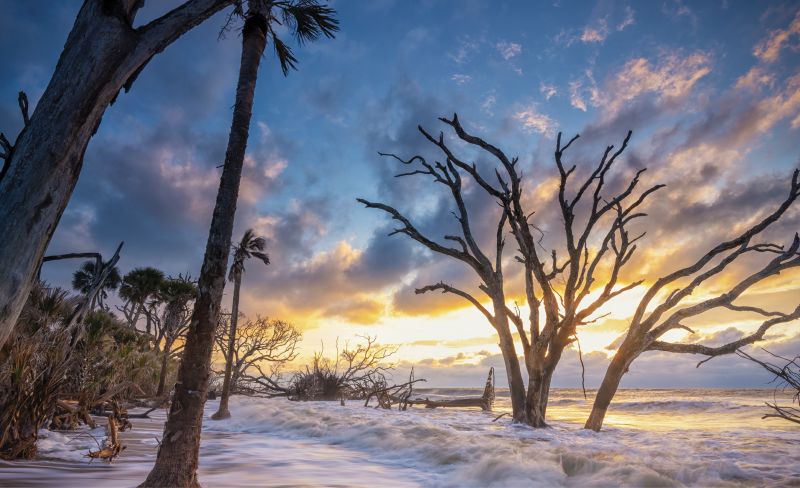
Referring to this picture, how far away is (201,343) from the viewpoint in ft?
12.7

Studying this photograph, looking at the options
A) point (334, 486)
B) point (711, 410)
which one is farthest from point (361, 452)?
point (711, 410)

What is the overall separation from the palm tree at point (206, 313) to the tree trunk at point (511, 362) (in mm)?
7281

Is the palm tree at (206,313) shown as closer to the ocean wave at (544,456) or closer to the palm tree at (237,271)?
the ocean wave at (544,456)

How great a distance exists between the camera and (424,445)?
7.09 meters

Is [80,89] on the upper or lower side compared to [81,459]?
upper

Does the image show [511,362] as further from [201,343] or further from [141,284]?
[141,284]

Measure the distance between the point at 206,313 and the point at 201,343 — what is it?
259 mm

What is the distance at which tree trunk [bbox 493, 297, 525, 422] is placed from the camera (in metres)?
9.69

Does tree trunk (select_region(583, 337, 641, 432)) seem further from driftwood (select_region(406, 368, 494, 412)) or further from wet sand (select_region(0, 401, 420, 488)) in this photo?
driftwood (select_region(406, 368, 494, 412))

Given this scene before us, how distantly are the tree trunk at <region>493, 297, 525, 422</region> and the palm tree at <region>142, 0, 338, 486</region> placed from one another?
7281mm

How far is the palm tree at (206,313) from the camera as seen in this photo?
3.65 meters

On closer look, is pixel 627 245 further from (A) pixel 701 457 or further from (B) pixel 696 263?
(A) pixel 701 457

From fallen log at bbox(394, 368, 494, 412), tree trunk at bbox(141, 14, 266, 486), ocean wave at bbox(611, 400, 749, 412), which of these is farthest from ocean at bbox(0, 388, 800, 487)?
ocean wave at bbox(611, 400, 749, 412)

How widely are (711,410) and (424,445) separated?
2005 centimetres
